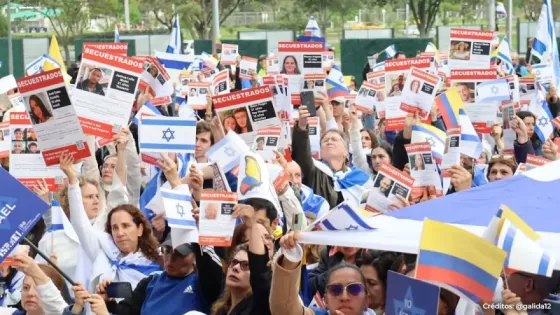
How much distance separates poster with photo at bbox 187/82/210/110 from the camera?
14.5 metres

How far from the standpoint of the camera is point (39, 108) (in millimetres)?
8484

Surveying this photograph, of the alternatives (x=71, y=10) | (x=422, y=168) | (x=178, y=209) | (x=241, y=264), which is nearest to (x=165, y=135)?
(x=178, y=209)

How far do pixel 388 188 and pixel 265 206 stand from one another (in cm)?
173

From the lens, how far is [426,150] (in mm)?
9422

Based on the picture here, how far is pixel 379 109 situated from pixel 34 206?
25.4 feet

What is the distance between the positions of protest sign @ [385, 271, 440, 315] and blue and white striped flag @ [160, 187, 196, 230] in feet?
7.15

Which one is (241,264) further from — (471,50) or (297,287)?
(471,50)

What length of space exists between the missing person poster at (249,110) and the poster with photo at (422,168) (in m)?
1.05

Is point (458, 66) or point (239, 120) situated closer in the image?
point (239, 120)

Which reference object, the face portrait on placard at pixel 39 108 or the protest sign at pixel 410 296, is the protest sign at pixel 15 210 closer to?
the face portrait on placard at pixel 39 108

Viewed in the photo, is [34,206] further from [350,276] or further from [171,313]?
[350,276]

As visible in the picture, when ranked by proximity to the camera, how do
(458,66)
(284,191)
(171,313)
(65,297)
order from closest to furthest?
1. (171,313)
2. (65,297)
3. (284,191)
4. (458,66)

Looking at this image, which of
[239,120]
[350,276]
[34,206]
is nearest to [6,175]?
[34,206]

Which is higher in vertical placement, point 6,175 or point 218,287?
point 6,175
